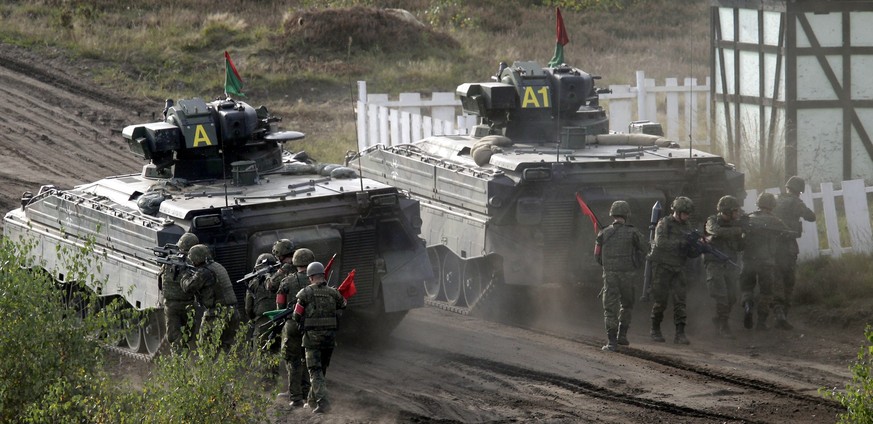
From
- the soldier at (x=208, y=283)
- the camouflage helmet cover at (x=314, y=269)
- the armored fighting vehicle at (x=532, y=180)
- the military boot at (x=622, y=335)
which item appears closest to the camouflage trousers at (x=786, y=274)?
the armored fighting vehicle at (x=532, y=180)

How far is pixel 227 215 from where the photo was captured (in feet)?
44.7

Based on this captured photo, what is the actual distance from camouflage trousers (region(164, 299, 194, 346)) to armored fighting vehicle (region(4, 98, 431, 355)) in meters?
0.22

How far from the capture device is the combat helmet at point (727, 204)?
1504 centimetres

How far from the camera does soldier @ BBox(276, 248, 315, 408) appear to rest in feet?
40.5

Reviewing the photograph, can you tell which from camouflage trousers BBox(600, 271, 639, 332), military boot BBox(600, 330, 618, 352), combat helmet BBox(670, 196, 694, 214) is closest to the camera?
military boot BBox(600, 330, 618, 352)

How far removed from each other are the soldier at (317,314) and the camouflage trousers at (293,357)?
0.74 ft

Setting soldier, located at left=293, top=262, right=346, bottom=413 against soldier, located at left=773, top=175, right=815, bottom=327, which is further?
soldier, located at left=773, top=175, right=815, bottom=327

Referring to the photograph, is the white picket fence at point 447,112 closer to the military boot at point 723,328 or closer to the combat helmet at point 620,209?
the military boot at point 723,328

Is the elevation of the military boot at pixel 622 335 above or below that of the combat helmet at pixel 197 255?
below

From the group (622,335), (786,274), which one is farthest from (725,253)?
(622,335)

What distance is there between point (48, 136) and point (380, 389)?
44.2ft

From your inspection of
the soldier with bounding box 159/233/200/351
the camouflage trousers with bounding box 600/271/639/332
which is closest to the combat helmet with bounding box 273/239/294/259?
the soldier with bounding box 159/233/200/351

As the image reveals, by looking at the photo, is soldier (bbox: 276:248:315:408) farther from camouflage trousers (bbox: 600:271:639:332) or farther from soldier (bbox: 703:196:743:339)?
soldier (bbox: 703:196:743:339)

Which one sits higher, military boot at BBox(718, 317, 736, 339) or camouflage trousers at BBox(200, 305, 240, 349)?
camouflage trousers at BBox(200, 305, 240, 349)
